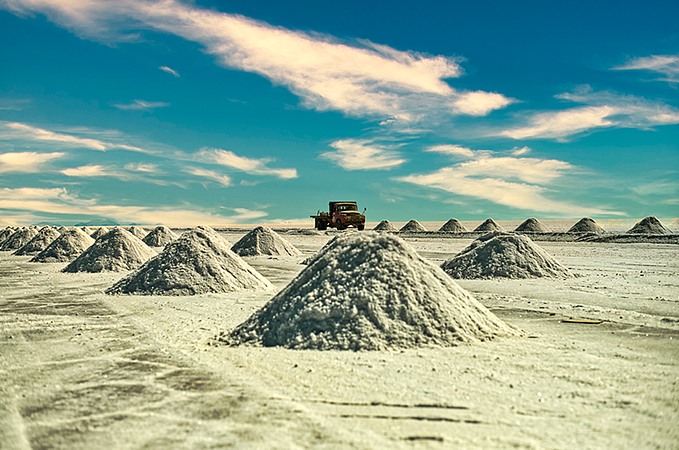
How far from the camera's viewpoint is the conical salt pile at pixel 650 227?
98.7 ft

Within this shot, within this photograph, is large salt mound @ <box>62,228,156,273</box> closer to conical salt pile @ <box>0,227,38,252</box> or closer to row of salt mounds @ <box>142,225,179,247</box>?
row of salt mounds @ <box>142,225,179,247</box>

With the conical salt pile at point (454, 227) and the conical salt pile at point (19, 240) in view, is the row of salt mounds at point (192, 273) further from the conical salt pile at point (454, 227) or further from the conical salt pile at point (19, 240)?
the conical salt pile at point (454, 227)

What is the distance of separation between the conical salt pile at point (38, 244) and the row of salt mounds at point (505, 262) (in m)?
23.2

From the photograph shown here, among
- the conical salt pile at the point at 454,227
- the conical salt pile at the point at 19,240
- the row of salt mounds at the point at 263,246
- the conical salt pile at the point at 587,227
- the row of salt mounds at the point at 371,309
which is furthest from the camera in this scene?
the conical salt pile at the point at 454,227

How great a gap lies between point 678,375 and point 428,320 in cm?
250

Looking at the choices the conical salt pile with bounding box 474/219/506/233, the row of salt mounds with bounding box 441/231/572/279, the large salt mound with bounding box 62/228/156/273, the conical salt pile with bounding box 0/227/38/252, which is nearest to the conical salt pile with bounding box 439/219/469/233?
the conical salt pile with bounding box 474/219/506/233

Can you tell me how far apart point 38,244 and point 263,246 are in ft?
46.1

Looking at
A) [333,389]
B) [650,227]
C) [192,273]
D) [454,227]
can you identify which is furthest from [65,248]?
[650,227]

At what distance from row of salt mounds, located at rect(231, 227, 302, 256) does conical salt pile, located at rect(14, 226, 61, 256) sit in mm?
12310

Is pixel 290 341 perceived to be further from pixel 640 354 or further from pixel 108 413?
pixel 640 354

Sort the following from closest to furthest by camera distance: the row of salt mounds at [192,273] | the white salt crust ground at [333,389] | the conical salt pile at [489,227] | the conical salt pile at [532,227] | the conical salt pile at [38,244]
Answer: the white salt crust ground at [333,389] < the row of salt mounds at [192,273] < the conical salt pile at [38,244] < the conical salt pile at [532,227] < the conical salt pile at [489,227]

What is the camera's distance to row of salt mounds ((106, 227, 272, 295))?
9.63 m

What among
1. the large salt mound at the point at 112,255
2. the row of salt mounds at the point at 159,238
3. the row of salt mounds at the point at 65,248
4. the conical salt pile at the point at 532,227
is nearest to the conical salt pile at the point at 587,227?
the conical salt pile at the point at 532,227

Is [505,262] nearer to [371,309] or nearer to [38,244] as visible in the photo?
[371,309]
